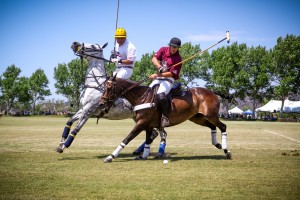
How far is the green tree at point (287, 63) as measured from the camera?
8757 centimetres

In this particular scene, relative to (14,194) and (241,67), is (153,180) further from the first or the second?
(241,67)

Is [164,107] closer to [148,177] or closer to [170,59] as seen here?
[170,59]

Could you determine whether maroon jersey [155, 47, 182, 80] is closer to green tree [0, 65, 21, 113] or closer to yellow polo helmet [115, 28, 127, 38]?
yellow polo helmet [115, 28, 127, 38]

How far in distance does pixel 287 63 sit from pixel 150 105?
85.2 m

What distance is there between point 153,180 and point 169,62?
5.17 m

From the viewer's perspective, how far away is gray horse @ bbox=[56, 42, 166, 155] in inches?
493

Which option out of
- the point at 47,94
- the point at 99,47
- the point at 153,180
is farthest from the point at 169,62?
the point at 47,94

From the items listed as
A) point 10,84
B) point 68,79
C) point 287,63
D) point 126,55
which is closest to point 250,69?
point 287,63

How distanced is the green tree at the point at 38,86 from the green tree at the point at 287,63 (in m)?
64.7

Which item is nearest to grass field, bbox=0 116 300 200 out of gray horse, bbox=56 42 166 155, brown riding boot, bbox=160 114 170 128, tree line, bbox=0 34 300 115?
gray horse, bbox=56 42 166 155

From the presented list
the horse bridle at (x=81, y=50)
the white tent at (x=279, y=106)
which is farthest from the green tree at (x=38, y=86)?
the horse bridle at (x=81, y=50)

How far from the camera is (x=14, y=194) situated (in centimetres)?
690

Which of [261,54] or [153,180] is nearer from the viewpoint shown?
[153,180]

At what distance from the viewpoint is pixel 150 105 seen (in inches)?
476
